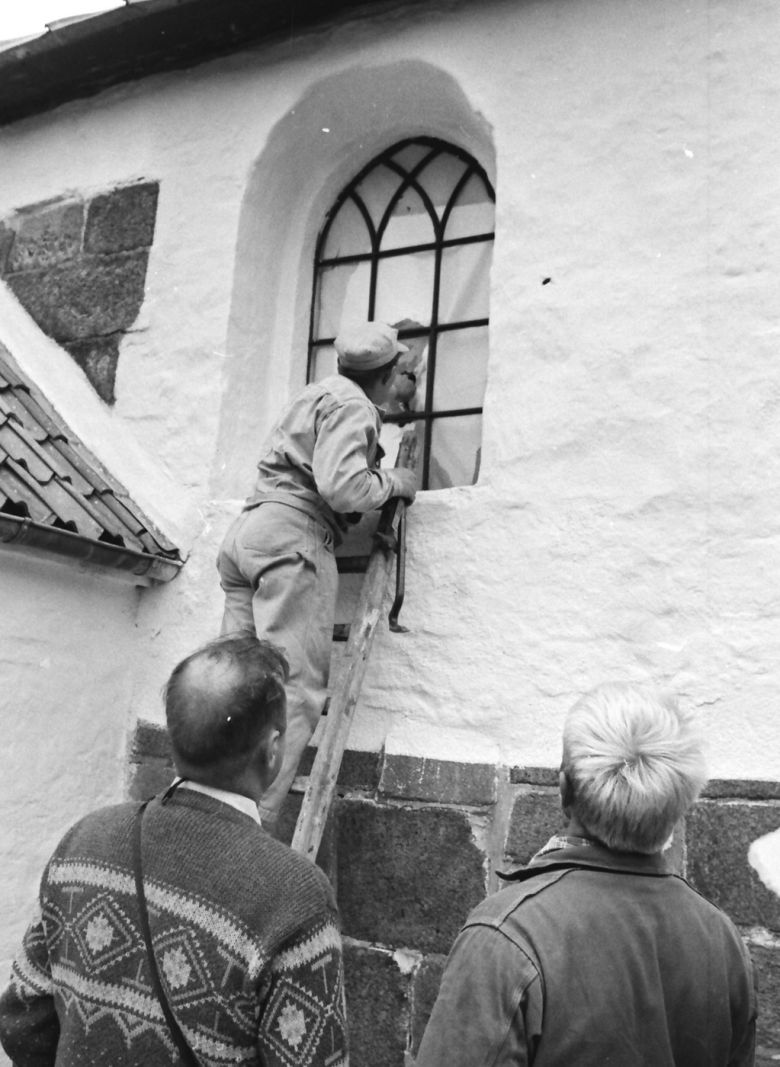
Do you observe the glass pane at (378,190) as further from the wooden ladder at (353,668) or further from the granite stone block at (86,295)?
the wooden ladder at (353,668)

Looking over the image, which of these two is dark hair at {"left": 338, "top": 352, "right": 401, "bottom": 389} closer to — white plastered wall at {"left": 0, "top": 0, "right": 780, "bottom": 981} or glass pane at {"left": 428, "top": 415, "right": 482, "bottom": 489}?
white plastered wall at {"left": 0, "top": 0, "right": 780, "bottom": 981}

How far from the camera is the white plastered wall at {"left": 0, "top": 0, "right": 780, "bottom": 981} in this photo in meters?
3.35

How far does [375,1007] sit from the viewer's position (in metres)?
3.44

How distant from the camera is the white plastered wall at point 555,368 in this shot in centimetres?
335

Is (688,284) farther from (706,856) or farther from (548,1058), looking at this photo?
(548,1058)

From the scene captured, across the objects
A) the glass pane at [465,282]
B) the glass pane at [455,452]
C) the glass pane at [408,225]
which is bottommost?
the glass pane at [455,452]

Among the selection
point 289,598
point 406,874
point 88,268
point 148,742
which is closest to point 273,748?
point 289,598

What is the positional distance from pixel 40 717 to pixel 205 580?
2.43ft

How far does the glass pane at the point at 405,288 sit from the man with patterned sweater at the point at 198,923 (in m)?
2.75

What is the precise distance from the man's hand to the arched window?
0.48 meters

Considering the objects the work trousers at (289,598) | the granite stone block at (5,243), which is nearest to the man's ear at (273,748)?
the work trousers at (289,598)

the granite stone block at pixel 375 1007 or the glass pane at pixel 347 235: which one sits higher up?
the glass pane at pixel 347 235

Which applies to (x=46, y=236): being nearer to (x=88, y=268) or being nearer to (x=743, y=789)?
(x=88, y=268)

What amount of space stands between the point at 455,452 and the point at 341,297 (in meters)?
0.90
